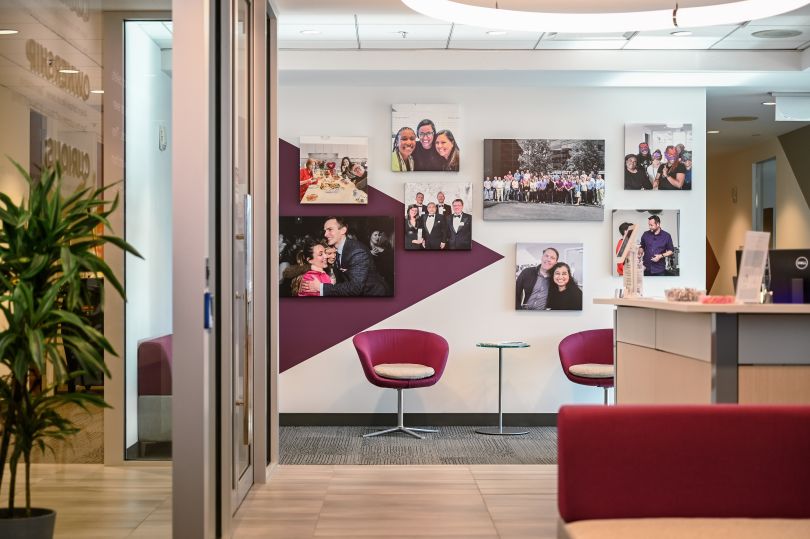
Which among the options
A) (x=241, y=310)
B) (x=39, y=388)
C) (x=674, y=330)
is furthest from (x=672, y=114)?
(x=39, y=388)

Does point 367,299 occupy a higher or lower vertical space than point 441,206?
lower

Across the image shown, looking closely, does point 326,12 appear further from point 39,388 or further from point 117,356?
point 39,388

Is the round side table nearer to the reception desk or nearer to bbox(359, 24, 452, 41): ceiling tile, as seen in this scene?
bbox(359, 24, 452, 41): ceiling tile

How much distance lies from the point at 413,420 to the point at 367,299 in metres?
1.25

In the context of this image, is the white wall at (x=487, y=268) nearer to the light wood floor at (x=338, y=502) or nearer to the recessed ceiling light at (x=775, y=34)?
the recessed ceiling light at (x=775, y=34)

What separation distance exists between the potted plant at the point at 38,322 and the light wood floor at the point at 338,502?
0.13 m

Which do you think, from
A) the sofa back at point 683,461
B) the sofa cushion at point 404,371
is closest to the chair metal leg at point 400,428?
the sofa cushion at point 404,371

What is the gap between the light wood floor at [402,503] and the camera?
4.82 m

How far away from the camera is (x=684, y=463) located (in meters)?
3.29

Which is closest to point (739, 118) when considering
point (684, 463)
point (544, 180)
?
point (544, 180)

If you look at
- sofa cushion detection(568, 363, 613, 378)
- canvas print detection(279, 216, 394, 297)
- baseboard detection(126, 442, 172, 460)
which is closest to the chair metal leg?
canvas print detection(279, 216, 394, 297)

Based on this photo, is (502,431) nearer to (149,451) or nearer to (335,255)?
(335,255)

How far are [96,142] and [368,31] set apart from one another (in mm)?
4487

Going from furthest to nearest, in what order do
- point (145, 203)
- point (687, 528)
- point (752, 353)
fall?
point (752, 353) → point (145, 203) → point (687, 528)
